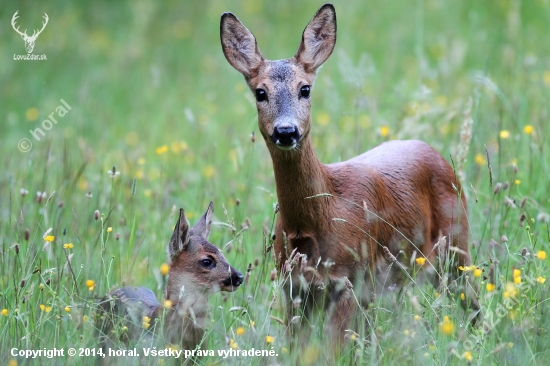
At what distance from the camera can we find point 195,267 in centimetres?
519

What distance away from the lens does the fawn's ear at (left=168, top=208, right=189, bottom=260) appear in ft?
16.9

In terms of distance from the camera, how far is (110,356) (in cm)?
478

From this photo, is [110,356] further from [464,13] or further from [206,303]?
[464,13]

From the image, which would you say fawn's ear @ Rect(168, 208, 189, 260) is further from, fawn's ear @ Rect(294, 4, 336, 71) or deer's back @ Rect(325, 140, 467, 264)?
fawn's ear @ Rect(294, 4, 336, 71)

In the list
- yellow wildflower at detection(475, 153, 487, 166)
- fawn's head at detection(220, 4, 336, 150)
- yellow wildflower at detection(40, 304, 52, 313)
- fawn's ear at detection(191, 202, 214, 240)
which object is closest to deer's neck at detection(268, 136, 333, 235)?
fawn's head at detection(220, 4, 336, 150)

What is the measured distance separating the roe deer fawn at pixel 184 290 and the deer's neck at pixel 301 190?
20.7 inches

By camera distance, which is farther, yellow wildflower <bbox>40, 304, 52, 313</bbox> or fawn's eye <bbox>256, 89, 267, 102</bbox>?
fawn's eye <bbox>256, 89, 267, 102</bbox>

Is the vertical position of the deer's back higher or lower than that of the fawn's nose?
lower

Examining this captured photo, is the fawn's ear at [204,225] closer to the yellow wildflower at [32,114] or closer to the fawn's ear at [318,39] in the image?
the fawn's ear at [318,39]

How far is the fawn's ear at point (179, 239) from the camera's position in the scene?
5.15 metres

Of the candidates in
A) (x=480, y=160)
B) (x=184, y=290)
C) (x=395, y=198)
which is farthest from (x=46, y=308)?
(x=480, y=160)

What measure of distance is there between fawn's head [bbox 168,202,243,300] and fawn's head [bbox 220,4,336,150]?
30.4 inches

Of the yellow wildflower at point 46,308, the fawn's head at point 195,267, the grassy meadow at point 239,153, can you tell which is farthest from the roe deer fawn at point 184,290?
the yellow wildflower at point 46,308

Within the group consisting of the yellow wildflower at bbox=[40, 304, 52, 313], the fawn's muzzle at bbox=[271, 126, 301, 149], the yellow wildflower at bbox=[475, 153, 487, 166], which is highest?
the fawn's muzzle at bbox=[271, 126, 301, 149]
